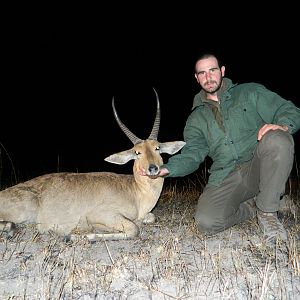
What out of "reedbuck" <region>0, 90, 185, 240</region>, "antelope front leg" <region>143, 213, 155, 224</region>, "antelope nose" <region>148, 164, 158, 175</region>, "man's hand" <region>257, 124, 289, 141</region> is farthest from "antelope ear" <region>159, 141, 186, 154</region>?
"man's hand" <region>257, 124, 289, 141</region>

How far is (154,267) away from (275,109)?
2.49 metres

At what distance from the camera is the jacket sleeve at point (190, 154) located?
5.93 metres

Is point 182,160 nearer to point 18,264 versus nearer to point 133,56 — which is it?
point 18,264

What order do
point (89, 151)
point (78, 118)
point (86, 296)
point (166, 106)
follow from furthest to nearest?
point (166, 106), point (78, 118), point (89, 151), point (86, 296)

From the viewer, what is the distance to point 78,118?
3569cm

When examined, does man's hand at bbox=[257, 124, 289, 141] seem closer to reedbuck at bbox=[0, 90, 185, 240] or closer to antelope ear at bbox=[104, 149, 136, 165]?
reedbuck at bbox=[0, 90, 185, 240]

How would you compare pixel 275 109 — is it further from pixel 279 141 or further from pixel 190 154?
pixel 190 154

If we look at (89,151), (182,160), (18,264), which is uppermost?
(182,160)

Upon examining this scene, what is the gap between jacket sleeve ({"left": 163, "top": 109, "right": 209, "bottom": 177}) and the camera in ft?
19.4

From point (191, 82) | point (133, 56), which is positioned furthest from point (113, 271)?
point (133, 56)

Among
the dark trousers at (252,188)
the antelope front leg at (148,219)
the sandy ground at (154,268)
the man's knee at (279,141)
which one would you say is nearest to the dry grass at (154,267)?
the sandy ground at (154,268)

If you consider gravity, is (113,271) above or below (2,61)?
below

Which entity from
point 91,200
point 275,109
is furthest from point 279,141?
point 91,200

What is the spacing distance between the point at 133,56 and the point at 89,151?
139 ft
